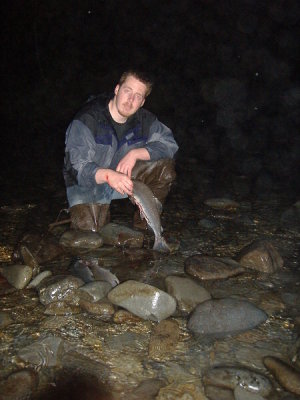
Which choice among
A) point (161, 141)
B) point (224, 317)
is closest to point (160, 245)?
point (224, 317)

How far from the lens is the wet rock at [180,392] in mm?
2630

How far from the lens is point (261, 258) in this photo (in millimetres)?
4477

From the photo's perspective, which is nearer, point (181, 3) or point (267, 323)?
point (267, 323)

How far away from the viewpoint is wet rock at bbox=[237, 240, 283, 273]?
444cm

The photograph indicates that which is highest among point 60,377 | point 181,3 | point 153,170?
point 181,3

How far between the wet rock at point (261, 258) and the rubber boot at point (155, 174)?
1.49m

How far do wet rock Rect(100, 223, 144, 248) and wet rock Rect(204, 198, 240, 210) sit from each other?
7.10ft

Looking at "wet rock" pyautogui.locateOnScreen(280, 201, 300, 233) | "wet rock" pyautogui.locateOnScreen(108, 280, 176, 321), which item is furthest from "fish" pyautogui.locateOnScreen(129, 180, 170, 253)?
"wet rock" pyautogui.locateOnScreen(280, 201, 300, 233)

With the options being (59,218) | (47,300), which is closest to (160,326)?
(47,300)

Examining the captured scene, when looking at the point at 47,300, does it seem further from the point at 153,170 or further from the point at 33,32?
the point at 33,32

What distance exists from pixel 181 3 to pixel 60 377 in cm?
3209

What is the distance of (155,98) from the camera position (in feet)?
72.8

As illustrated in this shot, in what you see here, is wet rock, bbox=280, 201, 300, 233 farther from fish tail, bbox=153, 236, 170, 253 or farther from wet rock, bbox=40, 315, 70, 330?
wet rock, bbox=40, 315, 70, 330

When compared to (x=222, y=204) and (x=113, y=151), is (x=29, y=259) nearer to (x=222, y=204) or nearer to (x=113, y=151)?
(x=113, y=151)
